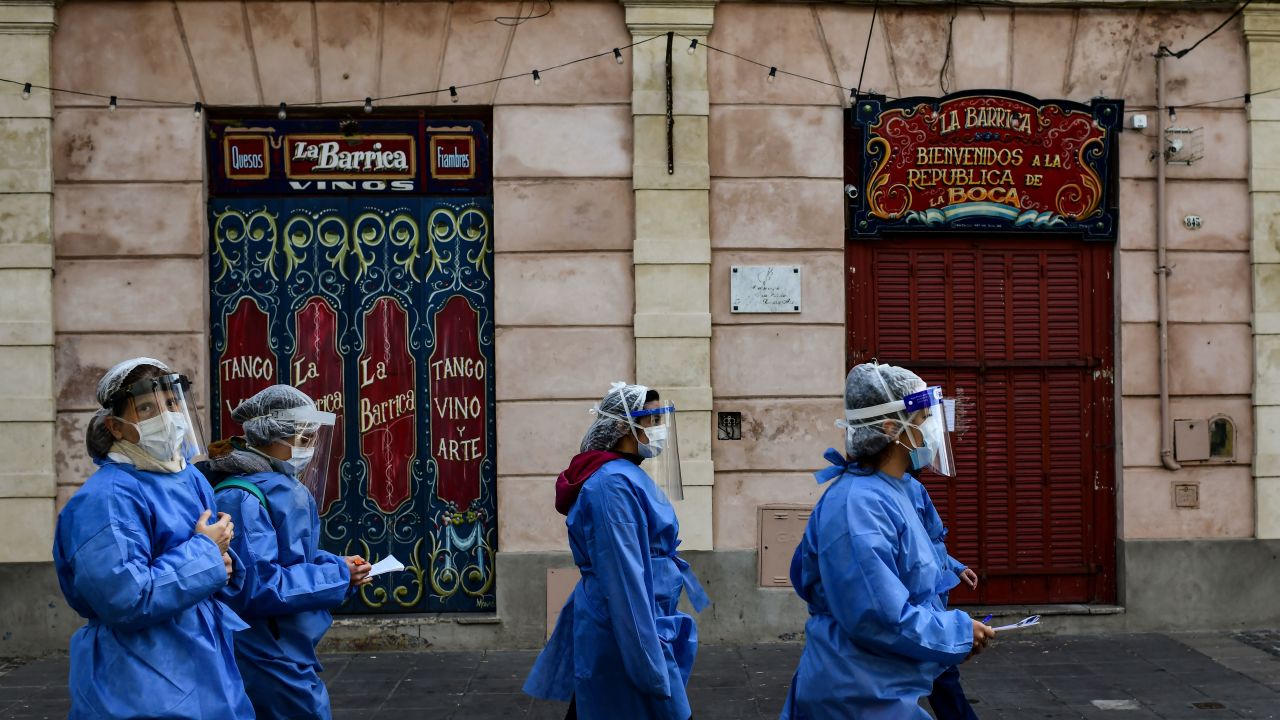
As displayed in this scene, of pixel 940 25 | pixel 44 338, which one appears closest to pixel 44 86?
pixel 44 338

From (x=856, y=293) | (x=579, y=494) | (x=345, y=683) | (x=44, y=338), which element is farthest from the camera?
(x=856, y=293)

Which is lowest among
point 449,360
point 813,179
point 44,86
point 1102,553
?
point 1102,553

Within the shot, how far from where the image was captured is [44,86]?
28.4 feet

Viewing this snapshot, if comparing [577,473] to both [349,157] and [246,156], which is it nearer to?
[349,157]

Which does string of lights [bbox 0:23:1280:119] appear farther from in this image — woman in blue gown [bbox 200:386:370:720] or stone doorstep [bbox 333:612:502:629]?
woman in blue gown [bbox 200:386:370:720]

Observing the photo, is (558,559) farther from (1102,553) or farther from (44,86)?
(44,86)

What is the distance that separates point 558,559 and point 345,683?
1.74 m

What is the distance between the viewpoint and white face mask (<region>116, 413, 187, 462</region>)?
4.00 m

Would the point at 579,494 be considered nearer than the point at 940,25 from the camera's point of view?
Yes

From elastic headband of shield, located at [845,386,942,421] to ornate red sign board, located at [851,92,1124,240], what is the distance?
16.6ft

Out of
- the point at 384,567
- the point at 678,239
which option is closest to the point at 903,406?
the point at 384,567

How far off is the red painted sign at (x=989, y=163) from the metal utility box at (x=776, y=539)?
225 cm

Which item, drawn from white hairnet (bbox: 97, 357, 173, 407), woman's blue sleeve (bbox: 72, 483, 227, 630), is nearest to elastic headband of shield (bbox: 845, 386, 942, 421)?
woman's blue sleeve (bbox: 72, 483, 227, 630)

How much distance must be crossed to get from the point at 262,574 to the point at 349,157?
5.09 meters
